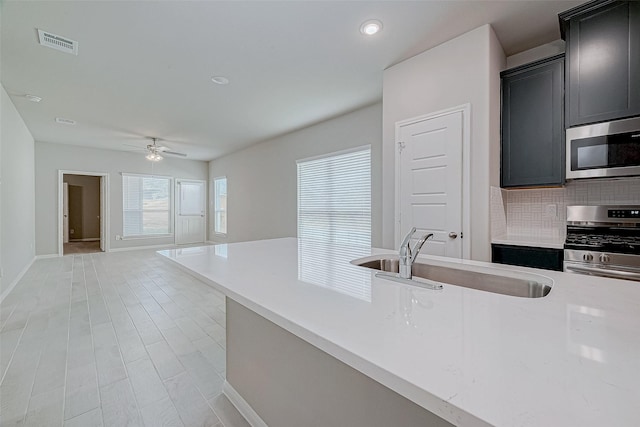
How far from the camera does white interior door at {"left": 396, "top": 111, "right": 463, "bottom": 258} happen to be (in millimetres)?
2588

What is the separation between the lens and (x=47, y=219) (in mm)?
6535

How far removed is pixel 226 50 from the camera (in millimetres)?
2812

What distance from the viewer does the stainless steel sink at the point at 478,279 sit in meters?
1.27

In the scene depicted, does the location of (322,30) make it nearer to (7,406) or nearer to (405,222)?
(405,222)

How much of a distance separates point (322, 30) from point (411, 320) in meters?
2.60

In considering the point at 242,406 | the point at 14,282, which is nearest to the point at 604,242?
the point at 242,406

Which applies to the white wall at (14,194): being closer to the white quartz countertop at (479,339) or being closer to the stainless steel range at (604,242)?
the white quartz countertop at (479,339)

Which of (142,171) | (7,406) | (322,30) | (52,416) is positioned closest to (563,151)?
(322,30)

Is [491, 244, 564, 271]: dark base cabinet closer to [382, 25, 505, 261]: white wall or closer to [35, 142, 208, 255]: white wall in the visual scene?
[382, 25, 505, 261]: white wall

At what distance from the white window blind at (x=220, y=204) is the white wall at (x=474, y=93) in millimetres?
6727

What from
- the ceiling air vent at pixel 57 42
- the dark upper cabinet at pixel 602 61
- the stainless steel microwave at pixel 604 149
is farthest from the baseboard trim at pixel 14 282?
the dark upper cabinet at pixel 602 61

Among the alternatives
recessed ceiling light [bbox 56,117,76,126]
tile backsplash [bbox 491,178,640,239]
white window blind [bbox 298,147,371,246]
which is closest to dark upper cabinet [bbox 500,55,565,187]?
tile backsplash [bbox 491,178,640,239]

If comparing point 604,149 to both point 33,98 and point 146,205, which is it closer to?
point 33,98

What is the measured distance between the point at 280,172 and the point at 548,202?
4.59 metres
